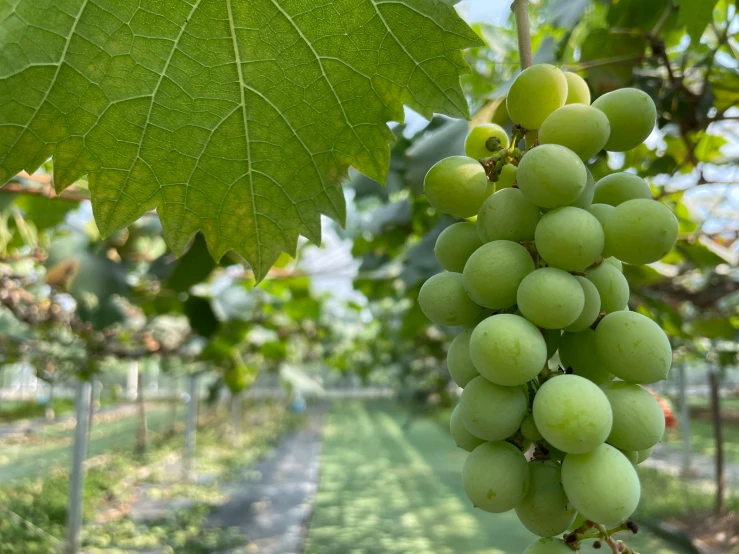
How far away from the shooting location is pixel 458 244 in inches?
22.0

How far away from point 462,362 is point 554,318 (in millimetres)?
96

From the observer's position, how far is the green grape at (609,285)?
1.66 feet

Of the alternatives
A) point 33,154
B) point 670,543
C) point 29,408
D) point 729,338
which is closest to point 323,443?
point 670,543

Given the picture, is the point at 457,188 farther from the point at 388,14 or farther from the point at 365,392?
the point at 365,392

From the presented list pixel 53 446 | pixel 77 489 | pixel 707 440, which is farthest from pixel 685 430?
pixel 53 446

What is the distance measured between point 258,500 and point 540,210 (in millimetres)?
7004

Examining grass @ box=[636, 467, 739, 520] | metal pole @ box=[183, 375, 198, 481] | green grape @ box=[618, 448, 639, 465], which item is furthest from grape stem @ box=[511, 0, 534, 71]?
metal pole @ box=[183, 375, 198, 481]

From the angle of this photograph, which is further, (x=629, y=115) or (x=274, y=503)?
(x=274, y=503)

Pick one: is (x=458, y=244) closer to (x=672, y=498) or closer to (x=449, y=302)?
(x=449, y=302)

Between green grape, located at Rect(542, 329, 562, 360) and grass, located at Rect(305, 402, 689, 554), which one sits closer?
green grape, located at Rect(542, 329, 562, 360)

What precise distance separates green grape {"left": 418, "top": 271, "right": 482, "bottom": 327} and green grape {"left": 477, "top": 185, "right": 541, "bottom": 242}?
0.17 ft

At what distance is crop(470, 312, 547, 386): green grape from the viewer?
1.42 ft

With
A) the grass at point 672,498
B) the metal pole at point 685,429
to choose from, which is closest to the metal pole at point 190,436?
the grass at point 672,498

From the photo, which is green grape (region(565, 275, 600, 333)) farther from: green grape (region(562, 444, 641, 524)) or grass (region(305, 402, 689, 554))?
grass (region(305, 402, 689, 554))
